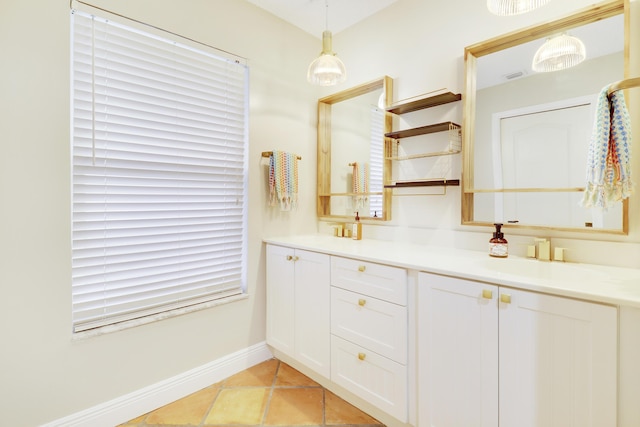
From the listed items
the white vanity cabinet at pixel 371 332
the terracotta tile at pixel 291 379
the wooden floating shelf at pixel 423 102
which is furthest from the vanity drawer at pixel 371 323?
the wooden floating shelf at pixel 423 102

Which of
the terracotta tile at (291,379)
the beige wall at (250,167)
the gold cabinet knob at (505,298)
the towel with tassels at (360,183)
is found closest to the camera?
the gold cabinet knob at (505,298)

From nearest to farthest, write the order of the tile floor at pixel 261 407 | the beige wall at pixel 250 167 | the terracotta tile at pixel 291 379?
the beige wall at pixel 250 167 < the tile floor at pixel 261 407 < the terracotta tile at pixel 291 379

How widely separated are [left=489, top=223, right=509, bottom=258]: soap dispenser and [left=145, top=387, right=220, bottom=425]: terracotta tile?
1846mm

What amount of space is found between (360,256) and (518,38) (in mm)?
1437

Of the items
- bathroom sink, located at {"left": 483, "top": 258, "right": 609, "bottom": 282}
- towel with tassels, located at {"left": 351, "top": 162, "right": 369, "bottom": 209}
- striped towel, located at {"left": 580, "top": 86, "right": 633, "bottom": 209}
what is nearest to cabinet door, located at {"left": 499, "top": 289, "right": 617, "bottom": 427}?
bathroom sink, located at {"left": 483, "top": 258, "right": 609, "bottom": 282}

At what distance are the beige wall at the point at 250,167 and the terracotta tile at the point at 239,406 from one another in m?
0.28

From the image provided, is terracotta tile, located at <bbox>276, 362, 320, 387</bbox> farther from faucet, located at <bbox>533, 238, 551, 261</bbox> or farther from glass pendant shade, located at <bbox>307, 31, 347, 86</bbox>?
glass pendant shade, located at <bbox>307, 31, 347, 86</bbox>

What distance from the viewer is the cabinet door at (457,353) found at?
3.83 ft

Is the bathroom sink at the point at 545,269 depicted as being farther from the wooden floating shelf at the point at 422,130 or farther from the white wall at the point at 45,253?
the white wall at the point at 45,253

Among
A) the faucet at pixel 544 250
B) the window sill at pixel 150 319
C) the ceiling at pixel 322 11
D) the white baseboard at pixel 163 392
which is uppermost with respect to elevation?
the ceiling at pixel 322 11

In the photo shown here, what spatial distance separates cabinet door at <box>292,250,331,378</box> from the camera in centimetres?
179

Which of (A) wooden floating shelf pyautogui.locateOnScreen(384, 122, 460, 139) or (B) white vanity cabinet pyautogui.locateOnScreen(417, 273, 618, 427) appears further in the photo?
(A) wooden floating shelf pyautogui.locateOnScreen(384, 122, 460, 139)

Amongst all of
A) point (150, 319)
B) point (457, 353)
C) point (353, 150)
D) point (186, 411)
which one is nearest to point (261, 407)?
point (186, 411)

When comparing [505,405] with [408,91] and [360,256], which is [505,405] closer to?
[360,256]
